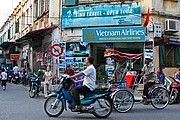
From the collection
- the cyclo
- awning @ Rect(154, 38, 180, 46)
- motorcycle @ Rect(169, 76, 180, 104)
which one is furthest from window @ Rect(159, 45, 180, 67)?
the cyclo

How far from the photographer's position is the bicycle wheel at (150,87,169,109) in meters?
11.3

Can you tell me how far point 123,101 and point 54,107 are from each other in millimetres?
2451

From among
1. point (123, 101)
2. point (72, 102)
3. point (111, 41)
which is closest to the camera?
point (72, 102)

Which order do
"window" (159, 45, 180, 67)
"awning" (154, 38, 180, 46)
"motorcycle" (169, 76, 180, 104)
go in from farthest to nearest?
"window" (159, 45, 180, 67)
"awning" (154, 38, 180, 46)
"motorcycle" (169, 76, 180, 104)

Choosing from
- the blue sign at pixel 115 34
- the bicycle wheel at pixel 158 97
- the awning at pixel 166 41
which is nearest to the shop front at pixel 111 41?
the blue sign at pixel 115 34

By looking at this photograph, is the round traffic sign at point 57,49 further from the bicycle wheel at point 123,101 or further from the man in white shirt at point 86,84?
the man in white shirt at point 86,84

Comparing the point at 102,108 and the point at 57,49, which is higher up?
the point at 57,49

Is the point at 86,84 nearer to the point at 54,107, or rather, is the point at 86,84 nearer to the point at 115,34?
the point at 54,107

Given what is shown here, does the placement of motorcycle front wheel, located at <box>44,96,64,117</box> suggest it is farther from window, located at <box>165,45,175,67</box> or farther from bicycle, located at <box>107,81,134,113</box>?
window, located at <box>165,45,175,67</box>

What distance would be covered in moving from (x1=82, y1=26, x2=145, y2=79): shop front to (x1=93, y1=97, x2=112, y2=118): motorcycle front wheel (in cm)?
890

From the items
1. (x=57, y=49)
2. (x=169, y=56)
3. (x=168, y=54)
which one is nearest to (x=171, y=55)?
(x=169, y=56)

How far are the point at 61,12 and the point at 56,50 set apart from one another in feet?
15.1

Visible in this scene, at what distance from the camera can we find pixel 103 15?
1905 centimetres

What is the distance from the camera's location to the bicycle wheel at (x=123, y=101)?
1056 cm
